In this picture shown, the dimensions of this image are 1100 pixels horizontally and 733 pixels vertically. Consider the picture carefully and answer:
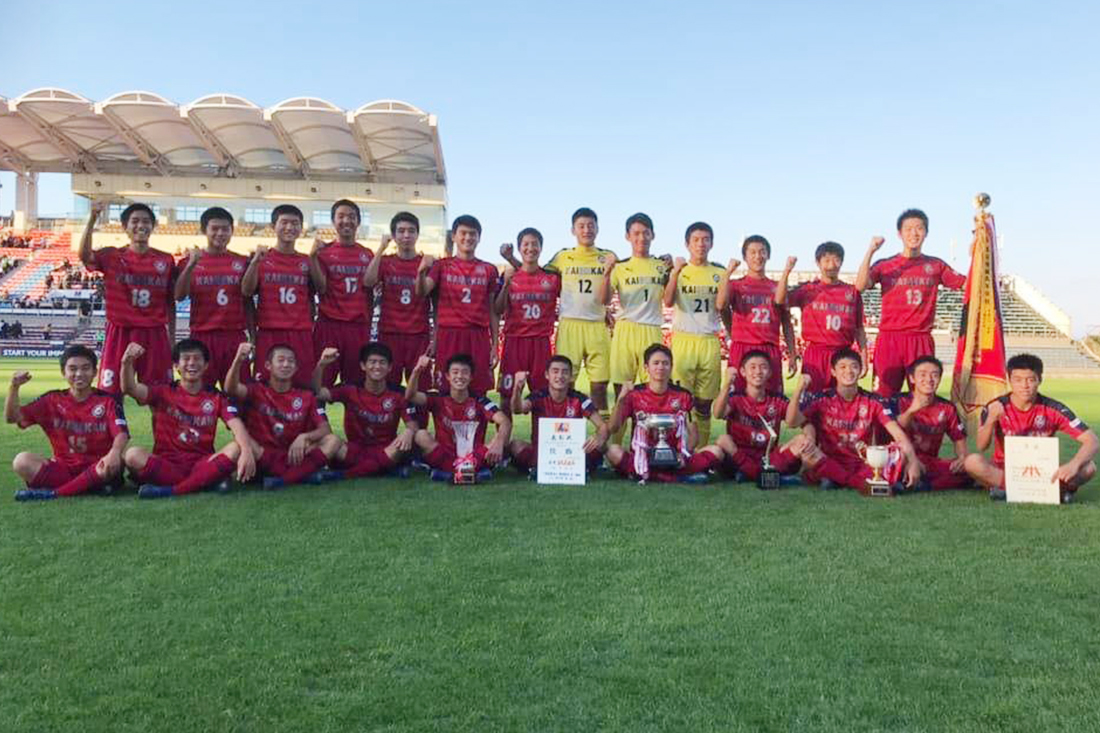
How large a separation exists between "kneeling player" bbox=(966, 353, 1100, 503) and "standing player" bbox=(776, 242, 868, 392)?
4.02ft

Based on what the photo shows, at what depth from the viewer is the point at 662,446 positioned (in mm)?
5648

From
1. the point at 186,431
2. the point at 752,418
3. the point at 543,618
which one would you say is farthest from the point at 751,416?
the point at 186,431

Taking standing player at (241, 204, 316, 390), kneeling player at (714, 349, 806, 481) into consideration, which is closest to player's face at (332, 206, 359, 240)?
standing player at (241, 204, 316, 390)

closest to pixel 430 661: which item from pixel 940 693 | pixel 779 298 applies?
pixel 940 693

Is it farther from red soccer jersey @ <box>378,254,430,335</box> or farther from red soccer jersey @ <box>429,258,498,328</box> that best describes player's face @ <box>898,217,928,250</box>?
red soccer jersey @ <box>378,254,430,335</box>

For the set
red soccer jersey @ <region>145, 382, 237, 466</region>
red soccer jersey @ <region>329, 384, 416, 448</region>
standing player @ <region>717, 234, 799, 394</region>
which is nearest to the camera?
red soccer jersey @ <region>145, 382, 237, 466</region>

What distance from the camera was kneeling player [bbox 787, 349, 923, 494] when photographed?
5.45 meters

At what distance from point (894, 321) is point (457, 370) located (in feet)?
11.6

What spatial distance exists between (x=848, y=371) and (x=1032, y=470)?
1257 mm

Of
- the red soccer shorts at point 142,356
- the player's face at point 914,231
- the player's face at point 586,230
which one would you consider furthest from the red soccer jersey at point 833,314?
the red soccer shorts at point 142,356

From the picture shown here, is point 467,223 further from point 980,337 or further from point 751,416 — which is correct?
point 980,337

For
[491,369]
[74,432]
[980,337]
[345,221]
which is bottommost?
[74,432]

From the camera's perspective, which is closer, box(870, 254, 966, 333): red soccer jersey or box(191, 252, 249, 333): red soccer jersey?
box(191, 252, 249, 333): red soccer jersey

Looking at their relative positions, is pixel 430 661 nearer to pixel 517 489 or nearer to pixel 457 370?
pixel 517 489
